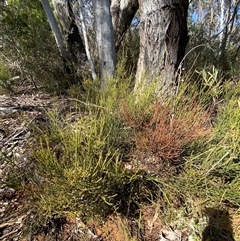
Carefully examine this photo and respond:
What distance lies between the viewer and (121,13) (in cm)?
338

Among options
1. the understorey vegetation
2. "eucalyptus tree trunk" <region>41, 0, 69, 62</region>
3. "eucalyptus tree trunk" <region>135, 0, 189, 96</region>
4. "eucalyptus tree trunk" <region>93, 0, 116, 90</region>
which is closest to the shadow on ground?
the understorey vegetation

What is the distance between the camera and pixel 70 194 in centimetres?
98

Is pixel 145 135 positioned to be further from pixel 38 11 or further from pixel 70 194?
pixel 38 11

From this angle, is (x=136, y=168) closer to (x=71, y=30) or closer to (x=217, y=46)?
(x=71, y=30)

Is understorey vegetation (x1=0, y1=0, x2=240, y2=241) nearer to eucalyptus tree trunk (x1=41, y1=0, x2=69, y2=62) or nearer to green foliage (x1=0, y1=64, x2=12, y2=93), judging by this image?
green foliage (x1=0, y1=64, x2=12, y2=93)

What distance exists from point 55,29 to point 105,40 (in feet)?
3.46

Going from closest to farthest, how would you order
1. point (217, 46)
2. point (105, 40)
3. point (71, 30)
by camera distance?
point (105, 40), point (71, 30), point (217, 46)

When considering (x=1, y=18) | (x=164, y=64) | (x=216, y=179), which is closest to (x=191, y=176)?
(x=216, y=179)

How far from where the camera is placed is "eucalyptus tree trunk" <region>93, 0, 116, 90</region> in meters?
2.14

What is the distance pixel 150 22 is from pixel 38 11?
8.47 ft

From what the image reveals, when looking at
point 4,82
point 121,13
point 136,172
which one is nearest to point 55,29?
point 4,82

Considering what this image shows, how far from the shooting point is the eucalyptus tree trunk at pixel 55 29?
276 cm

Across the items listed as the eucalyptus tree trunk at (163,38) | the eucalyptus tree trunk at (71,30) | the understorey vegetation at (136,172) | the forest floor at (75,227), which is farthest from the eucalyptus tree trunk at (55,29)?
the forest floor at (75,227)

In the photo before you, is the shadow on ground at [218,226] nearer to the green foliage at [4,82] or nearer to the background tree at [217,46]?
the background tree at [217,46]
